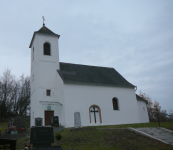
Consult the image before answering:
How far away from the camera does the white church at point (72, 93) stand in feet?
62.4

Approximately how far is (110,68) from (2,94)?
21.1m

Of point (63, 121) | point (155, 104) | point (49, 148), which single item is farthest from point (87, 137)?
point (155, 104)

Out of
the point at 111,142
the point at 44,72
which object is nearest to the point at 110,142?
the point at 111,142

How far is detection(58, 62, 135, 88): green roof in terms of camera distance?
67.3 ft

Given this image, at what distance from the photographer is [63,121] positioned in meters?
18.3

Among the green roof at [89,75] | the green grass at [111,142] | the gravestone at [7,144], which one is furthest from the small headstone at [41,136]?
the green roof at [89,75]

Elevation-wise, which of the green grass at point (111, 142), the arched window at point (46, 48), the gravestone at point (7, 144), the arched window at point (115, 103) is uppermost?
the arched window at point (46, 48)

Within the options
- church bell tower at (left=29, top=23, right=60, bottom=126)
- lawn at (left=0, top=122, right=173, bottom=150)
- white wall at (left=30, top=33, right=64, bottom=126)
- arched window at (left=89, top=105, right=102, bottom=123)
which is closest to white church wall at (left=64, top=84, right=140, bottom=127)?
arched window at (left=89, top=105, right=102, bottom=123)

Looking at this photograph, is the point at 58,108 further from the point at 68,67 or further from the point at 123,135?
the point at 123,135

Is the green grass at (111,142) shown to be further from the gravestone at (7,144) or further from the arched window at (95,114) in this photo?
the arched window at (95,114)

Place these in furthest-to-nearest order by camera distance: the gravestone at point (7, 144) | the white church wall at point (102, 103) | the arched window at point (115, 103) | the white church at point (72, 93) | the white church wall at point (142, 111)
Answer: the white church wall at point (142, 111) < the arched window at point (115, 103) < the white church at point (72, 93) < the white church wall at point (102, 103) < the gravestone at point (7, 144)

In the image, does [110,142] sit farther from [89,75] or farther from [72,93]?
[89,75]

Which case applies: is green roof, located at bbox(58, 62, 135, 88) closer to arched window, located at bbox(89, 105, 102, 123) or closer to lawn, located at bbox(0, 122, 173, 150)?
arched window, located at bbox(89, 105, 102, 123)

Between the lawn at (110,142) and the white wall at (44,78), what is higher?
the white wall at (44,78)
